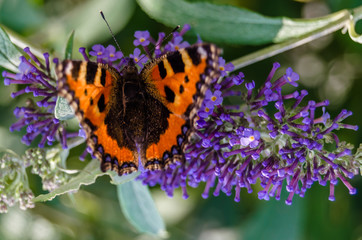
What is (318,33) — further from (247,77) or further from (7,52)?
(7,52)

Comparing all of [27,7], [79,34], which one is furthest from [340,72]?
[27,7]

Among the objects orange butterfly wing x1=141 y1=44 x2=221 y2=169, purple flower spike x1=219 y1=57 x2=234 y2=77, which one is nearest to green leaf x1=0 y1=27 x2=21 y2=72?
orange butterfly wing x1=141 y1=44 x2=221 y2=169

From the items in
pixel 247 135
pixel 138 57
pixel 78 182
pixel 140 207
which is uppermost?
pixel 138 57

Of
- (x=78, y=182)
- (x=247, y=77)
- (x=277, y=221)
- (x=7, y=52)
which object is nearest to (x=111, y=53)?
(x=7, y=52)

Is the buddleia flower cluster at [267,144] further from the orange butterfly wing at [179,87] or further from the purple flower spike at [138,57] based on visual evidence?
the purple flower spike at [138,57]

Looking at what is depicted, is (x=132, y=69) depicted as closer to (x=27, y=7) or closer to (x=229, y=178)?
(x=229, y=178)
